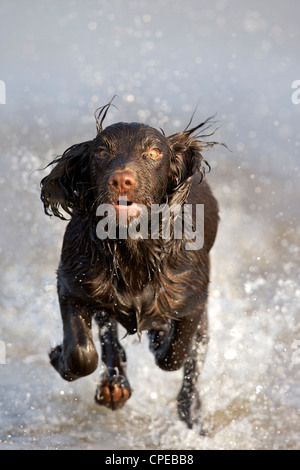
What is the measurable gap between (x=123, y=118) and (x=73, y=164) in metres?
6.82

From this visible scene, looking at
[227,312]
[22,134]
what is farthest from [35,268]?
[22,134]

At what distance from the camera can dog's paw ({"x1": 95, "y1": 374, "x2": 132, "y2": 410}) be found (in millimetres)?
4758

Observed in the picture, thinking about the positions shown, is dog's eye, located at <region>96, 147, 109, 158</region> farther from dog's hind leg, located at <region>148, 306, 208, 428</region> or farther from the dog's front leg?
dog's hind leg, located at <region>148, 306, 208, 428</region>

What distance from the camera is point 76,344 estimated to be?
13.3 ft

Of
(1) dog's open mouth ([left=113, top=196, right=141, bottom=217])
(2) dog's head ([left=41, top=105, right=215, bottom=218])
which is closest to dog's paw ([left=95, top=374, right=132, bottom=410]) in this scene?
(2) dog's head ([left=41, top=105, right=215, bottom=218])

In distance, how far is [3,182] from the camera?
28.9 ft

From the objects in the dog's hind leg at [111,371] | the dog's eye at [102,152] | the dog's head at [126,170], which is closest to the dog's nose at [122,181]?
the dog's head at [126,170]

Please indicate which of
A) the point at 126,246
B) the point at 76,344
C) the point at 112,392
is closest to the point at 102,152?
the point at 126,246

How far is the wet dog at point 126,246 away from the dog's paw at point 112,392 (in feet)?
1.55

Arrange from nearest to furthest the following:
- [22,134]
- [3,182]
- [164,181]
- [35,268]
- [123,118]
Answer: [164,181] → [35,268] → [3,182] → [22,134] → [123,118]

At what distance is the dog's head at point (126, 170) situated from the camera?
3.57 meters

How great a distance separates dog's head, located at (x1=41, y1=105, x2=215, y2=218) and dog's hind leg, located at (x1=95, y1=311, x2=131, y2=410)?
35.1 inches

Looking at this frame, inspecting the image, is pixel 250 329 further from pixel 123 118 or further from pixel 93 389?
pixel 123 118

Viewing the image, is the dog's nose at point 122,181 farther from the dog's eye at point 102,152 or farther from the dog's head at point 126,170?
the dog's eye at point 102,152
